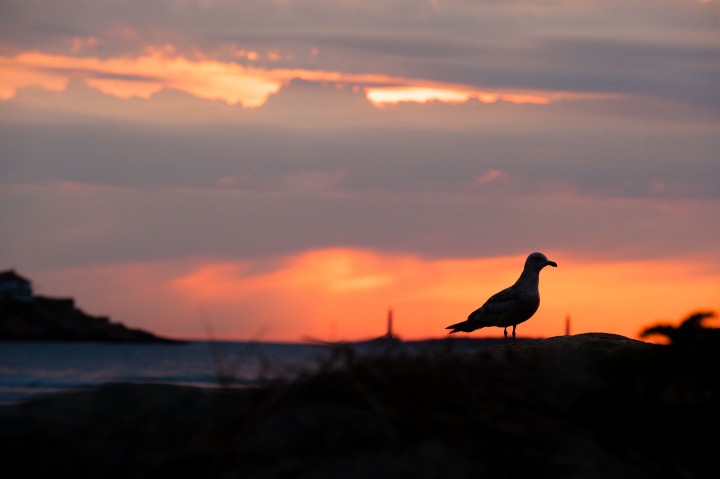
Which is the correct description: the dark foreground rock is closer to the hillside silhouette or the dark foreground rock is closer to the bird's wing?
the hillside silhouette

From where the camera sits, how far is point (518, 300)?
21.5 metres

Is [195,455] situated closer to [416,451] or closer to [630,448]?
[416,451]

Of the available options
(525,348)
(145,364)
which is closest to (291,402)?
(525,348)

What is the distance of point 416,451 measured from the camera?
668cm

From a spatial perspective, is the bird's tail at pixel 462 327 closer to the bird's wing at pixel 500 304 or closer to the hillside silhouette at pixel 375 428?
the bird's wing at pixel 500 304

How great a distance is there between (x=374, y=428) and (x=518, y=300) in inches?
587

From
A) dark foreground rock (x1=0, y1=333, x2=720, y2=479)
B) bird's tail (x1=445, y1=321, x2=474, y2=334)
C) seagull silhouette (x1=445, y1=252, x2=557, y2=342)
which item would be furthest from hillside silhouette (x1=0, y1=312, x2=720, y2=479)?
bird's tail (x1=445, y1=321, x2=474, y2=334)

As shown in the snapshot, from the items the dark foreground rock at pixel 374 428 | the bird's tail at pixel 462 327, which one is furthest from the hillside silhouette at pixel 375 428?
the bird's tail at pixel 462 327

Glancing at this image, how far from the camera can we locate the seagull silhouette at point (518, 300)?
70.8 ft

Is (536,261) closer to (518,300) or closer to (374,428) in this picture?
(518,300)

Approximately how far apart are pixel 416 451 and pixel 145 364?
127 meters

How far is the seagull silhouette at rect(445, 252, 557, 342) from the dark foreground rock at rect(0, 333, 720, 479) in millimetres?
13012

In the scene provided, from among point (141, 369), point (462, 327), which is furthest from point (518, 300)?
point (141, 369)

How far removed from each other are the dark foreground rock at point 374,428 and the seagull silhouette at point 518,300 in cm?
1301
